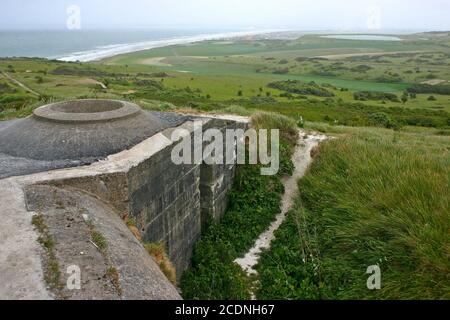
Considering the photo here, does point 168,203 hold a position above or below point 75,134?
below

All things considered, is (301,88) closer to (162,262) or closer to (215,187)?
(215,187)

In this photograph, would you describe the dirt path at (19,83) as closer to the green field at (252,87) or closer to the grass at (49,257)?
the green field at (252,87)

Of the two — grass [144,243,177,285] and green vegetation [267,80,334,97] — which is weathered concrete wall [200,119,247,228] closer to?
grass [144,243,177,285]

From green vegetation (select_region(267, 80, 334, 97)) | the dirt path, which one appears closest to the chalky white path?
the dirt path

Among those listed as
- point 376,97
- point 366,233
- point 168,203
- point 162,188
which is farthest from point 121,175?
point 376,97
